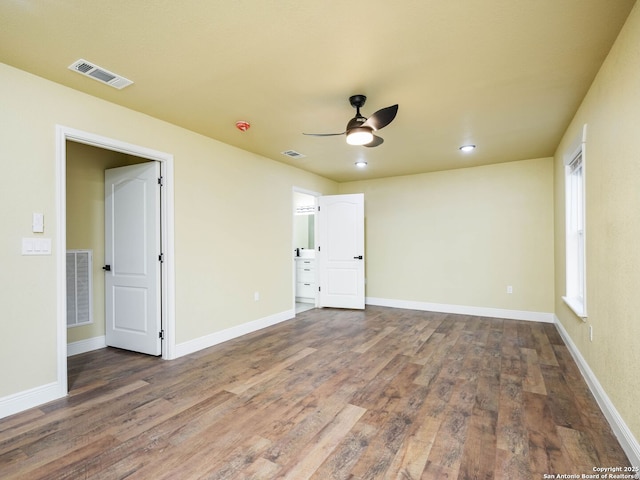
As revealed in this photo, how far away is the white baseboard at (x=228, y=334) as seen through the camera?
12.0 ft

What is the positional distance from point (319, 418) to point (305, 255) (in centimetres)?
494

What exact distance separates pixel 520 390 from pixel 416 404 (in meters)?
0.96

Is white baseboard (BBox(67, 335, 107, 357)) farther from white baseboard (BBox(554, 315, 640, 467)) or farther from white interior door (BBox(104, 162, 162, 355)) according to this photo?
white baseboard (BBox(554, 315, 640, 467))

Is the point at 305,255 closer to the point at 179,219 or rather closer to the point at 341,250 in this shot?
the point at 341,250

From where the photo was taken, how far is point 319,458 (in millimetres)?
1876

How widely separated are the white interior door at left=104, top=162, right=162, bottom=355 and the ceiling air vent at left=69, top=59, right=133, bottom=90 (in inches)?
40.1

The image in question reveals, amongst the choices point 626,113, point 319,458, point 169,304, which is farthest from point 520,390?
point 169,304

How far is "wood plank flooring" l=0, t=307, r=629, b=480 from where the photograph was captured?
1.82 metres

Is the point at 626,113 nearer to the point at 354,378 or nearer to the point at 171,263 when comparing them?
the point at 354,378

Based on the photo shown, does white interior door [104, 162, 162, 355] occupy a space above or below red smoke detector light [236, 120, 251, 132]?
below

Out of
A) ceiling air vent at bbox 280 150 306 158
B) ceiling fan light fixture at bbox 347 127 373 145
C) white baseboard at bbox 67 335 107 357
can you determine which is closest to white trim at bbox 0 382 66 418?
white baseboard at bbox 67 335 107 357

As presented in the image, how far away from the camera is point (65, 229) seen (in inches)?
110

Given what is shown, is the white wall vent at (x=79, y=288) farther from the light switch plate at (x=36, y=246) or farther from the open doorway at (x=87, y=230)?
the light switch plate at (x=36, y=246)

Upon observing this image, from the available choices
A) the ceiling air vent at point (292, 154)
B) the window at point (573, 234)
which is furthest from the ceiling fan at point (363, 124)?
the window at point (573, 234)
